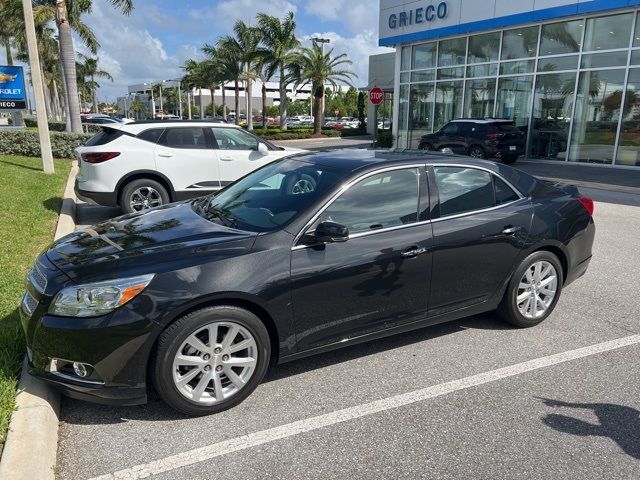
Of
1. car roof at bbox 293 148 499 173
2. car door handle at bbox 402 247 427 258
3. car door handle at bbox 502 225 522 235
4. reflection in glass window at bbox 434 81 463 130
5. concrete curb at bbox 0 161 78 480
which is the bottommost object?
concrete curb at bbox 0 161 78 480

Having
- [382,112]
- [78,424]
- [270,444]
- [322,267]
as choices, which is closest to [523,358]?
[322,267]

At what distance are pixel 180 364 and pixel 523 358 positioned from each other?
254cm

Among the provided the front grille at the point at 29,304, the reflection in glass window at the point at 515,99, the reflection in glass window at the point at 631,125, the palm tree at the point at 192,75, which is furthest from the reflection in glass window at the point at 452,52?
the palm tree at the point at 192,75

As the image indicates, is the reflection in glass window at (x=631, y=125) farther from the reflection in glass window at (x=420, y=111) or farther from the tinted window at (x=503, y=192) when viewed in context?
the tinted window at (x=503, y=192)

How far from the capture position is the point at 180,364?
10.1 ft

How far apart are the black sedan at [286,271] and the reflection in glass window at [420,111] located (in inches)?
833

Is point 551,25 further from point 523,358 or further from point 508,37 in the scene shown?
point 523,358

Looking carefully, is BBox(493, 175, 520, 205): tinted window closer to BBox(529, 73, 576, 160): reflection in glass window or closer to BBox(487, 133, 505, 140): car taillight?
BBox(487, 133, 505, 140): car taillight

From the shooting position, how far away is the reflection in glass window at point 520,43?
65.8 ft

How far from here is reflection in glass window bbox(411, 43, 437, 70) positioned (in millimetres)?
24281

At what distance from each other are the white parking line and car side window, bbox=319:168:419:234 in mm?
1162

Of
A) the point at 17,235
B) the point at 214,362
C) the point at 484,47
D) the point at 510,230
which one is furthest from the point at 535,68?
the point at 214,362

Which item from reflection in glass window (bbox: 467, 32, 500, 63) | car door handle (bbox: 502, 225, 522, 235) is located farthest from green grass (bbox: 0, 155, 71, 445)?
reflection in glass window (bbox: 467, 32, 500, 63)

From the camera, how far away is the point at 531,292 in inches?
178
